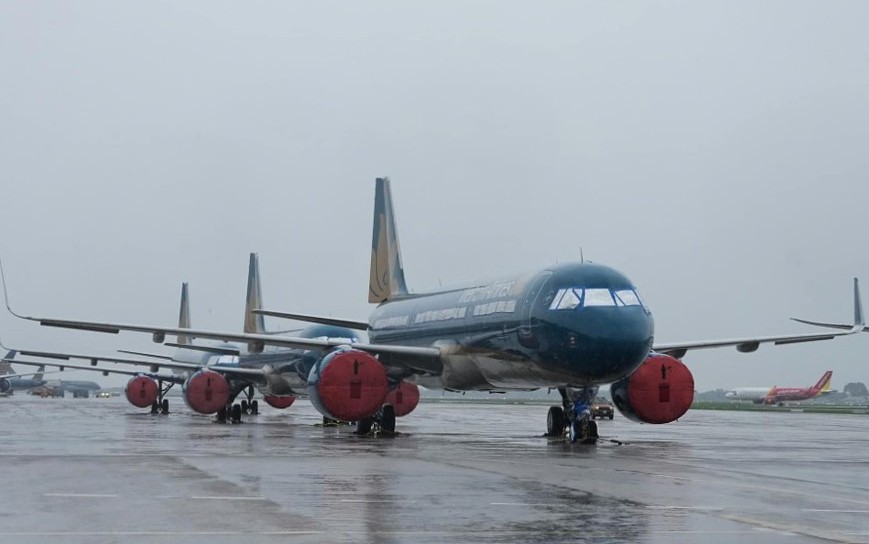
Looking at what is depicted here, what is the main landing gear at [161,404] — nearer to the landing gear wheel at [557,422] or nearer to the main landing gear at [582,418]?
the landing gear wheel at [557,422]

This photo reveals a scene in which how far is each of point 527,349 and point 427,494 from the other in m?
12.0

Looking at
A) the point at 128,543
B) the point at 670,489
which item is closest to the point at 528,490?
the point at 670,489

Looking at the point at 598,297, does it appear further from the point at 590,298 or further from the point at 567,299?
the point at 567,299

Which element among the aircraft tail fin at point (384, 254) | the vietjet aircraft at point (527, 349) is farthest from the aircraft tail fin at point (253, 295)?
the vietjet aircraft at point (527, 349)

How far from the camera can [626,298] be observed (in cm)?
2453

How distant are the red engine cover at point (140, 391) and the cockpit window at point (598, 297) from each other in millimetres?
45671

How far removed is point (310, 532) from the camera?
996 centimetres

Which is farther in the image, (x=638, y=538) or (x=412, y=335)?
(x=412, y=335)

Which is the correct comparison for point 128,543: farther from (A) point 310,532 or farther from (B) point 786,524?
(B) point 786,524

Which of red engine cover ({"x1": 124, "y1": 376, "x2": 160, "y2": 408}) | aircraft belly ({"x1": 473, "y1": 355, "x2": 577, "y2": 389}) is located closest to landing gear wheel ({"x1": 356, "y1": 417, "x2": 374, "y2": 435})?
aircraft belly ({"x1": 473, "y1": 355, "x2": 577, "y2": 389})

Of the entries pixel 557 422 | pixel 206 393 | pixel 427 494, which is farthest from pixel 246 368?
pixel 427 494

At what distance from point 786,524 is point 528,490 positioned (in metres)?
3.78

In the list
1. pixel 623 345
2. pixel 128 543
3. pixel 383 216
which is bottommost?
pixel 128 543

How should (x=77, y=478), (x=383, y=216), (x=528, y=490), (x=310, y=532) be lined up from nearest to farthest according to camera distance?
1. (x=310, y=532)
2. (x=528, y=490)
3. (x=77, y=478)
4. (x=383, y=216)
